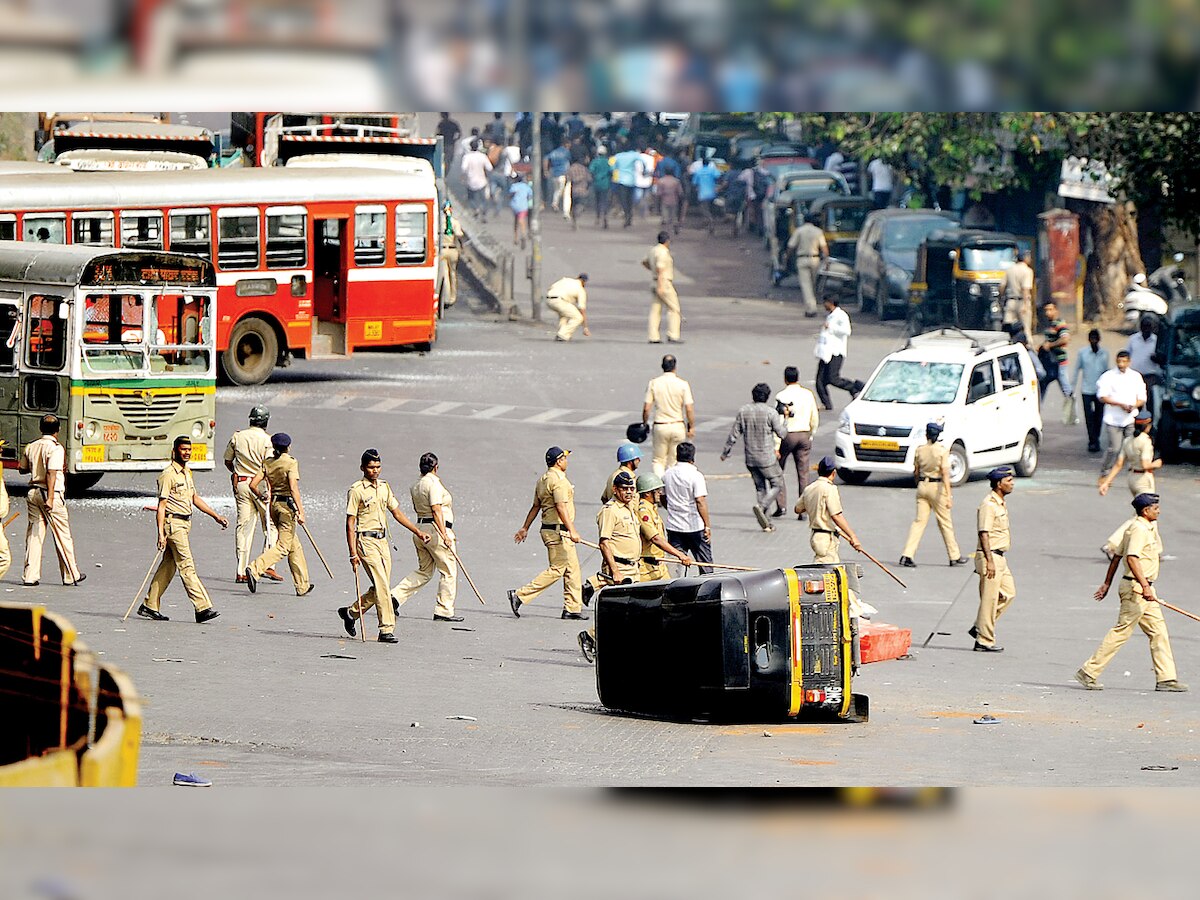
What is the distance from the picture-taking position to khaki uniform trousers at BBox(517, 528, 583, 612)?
17.3 meters

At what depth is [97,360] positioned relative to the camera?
67.3 ft

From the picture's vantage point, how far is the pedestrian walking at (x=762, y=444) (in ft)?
67.3

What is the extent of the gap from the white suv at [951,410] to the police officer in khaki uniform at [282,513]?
7.39 m

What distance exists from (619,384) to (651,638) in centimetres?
1446

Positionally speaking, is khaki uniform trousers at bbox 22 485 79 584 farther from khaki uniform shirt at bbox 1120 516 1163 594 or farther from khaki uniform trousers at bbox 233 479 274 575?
khaki uniform shirt at bbox 1120 516 1163 594

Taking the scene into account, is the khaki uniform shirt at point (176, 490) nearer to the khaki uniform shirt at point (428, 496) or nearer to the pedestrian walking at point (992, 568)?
the khaki uniform shirt at point (428, 496)

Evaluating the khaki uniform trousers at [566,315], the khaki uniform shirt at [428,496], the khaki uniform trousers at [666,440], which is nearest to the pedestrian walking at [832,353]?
the khaki uniform trousers at [666,440]

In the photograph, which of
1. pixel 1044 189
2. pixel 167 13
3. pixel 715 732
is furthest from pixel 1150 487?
pixel 1044 189

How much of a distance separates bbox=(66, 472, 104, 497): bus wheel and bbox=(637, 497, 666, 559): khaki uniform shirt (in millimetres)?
7224

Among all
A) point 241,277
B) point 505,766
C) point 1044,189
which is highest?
point 1044,189

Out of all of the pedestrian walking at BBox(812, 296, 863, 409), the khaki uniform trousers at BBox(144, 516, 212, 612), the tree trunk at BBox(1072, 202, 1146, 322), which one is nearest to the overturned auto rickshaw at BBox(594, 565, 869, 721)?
the khaki uniform trousers at BBox(144, 516, 212, 612)

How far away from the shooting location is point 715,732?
44.5 ft

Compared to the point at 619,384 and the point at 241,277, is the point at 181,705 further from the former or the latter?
the point at 619,384

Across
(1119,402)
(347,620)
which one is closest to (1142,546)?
(347,620)
